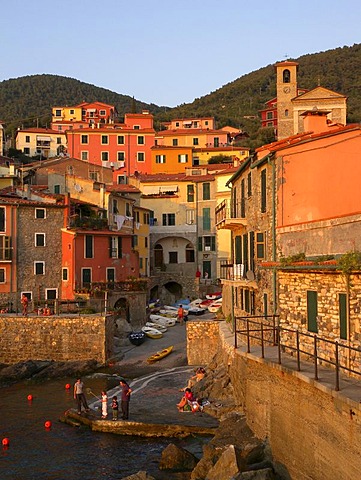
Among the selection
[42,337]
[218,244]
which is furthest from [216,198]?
[42,337]

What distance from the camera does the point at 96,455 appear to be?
22.1 m

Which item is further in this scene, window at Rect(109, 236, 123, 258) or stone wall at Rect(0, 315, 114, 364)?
window at Rect(109, 236, 123, 258)

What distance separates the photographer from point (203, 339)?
3550cm

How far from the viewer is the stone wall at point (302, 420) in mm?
13406

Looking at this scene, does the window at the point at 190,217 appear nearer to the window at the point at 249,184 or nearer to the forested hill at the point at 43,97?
the window at the point at 249,184

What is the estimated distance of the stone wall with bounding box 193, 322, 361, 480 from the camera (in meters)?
13.4

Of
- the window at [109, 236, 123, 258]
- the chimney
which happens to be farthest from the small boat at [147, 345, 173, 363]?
the chimney

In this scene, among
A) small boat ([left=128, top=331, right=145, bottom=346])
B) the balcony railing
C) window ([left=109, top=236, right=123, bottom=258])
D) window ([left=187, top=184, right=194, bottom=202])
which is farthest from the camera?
window ([left=187, top=184, right=194, bottom=202])

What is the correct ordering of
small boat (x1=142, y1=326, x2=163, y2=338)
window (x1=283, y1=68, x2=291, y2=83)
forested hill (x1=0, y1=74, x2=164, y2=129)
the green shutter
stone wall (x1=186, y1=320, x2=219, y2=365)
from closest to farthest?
the green shutter < stone wall (x1=186, y1=320, x2=219, y2=365) < small boat (x1=142, y1=326, x2=163, y2=338) < window (x1=283, y1=68, x2=291, y2=83) < forested hill (x1=0, y1=74, x2=164, y2=129)

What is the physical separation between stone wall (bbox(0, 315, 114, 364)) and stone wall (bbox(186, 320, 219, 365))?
6.84 metres

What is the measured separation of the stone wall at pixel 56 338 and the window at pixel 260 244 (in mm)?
15734

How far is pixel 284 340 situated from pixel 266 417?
3291mm

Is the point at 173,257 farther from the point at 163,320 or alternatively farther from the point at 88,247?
the point at 88,247

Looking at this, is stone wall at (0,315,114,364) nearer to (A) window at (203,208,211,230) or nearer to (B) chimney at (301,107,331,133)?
(B) chimney at (301,107,331,133)
